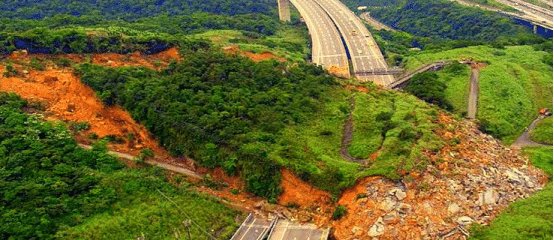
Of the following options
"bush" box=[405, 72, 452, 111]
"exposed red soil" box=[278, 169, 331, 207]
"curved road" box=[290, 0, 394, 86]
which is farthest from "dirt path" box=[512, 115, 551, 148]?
"exposed red soil" box=[278, 169, 331, 207]

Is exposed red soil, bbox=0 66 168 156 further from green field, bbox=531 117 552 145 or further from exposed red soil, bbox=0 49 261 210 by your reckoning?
green field, bbox=531 117 552 145

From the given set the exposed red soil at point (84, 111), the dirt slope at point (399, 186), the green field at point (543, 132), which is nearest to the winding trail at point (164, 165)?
the exposed red soil at point (84, 111)

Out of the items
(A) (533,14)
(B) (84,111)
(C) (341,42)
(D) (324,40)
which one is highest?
(B) (84,111)

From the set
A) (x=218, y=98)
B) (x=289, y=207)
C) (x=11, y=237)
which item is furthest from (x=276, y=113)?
(x=11, y=237)

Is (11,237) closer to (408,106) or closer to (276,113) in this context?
(276,113)

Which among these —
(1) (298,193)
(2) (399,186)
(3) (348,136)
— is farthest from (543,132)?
(1) (298,193)

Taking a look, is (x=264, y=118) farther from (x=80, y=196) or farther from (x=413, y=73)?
(x=413, y=73)
